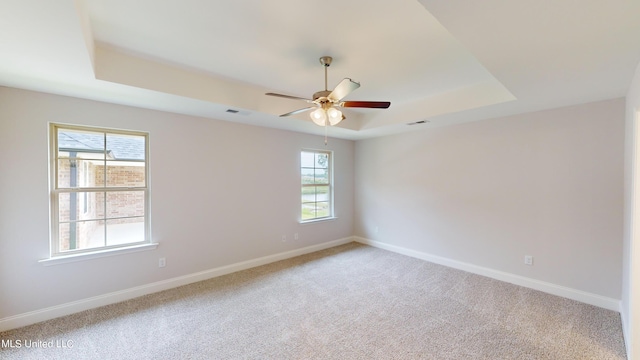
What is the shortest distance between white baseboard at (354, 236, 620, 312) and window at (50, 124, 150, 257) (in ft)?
14.1

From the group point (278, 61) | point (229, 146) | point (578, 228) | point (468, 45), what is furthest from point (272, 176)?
point (578, 228)

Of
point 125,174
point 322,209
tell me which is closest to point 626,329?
point 322,209

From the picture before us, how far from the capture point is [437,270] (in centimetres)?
402

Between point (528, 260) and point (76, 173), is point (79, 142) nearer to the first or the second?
point (76, 173)

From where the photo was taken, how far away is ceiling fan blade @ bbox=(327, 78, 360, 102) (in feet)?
6.59

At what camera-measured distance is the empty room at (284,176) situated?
73.7 inches

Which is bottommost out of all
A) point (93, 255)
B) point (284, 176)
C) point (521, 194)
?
point (93, 255)

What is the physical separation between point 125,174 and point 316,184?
3112 millimetres

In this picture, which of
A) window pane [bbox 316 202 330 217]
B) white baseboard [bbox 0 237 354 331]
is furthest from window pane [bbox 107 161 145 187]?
window pane [bbox 316 202 330 217]

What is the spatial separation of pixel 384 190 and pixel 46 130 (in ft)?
16.1

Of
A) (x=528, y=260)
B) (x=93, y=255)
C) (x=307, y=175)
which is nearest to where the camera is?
(x=93, y=255)

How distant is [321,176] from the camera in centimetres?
533

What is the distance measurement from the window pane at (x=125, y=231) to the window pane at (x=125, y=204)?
8 cm

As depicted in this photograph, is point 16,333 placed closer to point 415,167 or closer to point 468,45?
point 468,45
